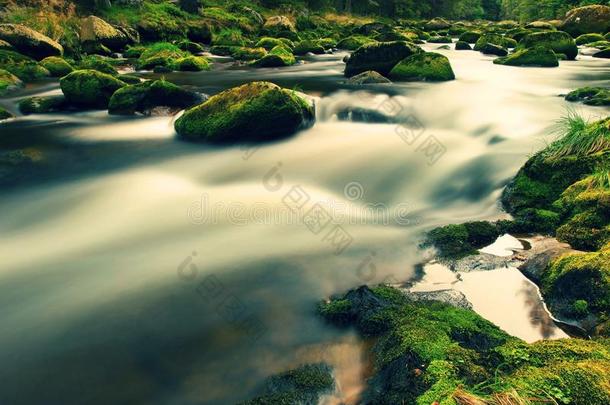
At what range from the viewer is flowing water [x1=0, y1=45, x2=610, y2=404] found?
3465mm

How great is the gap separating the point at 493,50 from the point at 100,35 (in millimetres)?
19736

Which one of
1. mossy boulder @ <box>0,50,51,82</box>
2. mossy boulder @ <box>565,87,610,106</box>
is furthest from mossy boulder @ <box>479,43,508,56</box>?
mossy boulder @ <box>0,50,51,82</box>

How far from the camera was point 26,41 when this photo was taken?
1744cm

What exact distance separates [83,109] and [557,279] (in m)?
11.2

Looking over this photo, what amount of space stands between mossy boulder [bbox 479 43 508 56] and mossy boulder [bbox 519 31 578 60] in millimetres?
2148

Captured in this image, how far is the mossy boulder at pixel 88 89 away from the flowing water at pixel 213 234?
49cm

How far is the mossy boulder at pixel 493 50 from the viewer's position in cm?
2233

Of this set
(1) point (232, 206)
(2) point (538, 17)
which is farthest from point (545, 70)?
(2) point (538, 17)

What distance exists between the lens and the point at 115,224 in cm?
586

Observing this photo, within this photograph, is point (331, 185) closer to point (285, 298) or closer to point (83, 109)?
point (285, 298)

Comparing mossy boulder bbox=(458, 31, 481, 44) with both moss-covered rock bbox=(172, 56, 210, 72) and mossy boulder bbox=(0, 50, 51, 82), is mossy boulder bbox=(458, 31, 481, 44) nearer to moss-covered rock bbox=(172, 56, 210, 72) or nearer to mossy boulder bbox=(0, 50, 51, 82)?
moss-covered rock bbox=(172, 56, 210, 72)

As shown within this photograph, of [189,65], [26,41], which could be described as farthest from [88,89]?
[26,41]

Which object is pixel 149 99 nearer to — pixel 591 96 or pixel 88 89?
pixel 88 89

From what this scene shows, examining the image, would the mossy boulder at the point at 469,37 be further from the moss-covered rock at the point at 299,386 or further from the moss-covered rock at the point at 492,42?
the moss-covered rock at the point at 299,386
